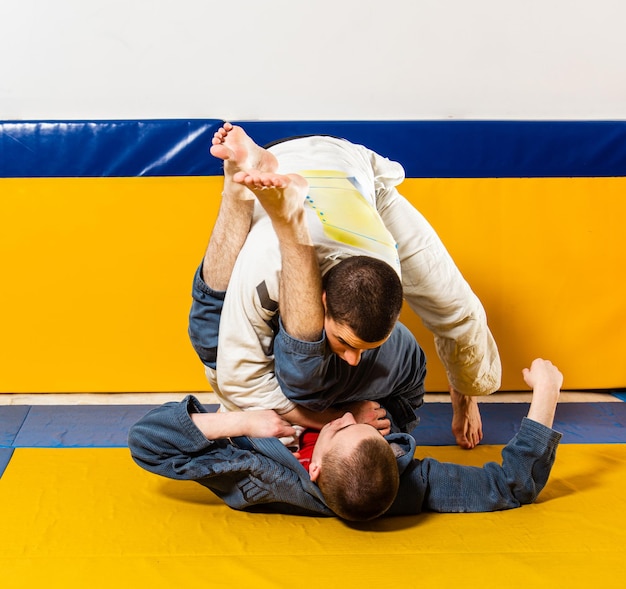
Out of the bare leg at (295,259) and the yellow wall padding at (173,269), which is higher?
the bare leg at (295,259)

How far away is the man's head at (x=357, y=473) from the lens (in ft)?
5.37

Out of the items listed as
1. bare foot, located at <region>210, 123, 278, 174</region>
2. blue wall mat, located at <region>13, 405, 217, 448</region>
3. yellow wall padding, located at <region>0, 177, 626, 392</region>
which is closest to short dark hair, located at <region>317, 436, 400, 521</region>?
bare foot, located at <region>210, 123, 278, 174</region>

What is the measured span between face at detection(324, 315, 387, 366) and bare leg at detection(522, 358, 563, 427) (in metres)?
0.50

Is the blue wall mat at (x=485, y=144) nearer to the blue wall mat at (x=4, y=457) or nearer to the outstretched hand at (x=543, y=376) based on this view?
the outstretched hand at (x=543, y=376)

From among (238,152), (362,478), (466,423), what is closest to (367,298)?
(362,478)

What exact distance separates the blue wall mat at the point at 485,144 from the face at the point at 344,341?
4.15 feet

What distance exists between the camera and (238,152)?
70.8 inches

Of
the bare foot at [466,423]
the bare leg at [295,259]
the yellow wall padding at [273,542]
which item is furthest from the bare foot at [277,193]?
the bare foot at [466,423]

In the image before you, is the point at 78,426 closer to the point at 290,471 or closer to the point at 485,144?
the point at 290,471

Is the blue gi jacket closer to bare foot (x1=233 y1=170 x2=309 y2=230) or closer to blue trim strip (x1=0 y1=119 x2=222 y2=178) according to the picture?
bare foot (x1=233 y1=170 x2=309 y2=230)

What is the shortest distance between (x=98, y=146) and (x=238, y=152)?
1148mm
